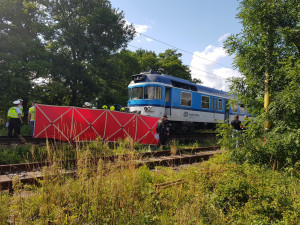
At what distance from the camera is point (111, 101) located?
23.6m

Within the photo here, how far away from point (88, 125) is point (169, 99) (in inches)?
226

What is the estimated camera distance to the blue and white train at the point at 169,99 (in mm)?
12516

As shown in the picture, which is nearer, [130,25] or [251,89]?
[251,89]

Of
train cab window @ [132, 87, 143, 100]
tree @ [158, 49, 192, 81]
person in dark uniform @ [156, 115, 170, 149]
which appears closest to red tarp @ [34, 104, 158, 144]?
person in dark uniform @ [156, 115, 170, 149]

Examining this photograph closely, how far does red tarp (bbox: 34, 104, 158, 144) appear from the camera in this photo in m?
8.26

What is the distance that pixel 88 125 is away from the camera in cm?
891

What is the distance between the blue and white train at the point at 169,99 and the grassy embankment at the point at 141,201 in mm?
7047

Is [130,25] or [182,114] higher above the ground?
[130,25]

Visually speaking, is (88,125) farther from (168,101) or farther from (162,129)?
(168,101)

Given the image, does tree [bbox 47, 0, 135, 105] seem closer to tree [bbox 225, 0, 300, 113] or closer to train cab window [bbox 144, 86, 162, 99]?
train cab window [bbox 144, 86, 162, 99]

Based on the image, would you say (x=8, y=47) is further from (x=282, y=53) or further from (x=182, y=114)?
(x=282, y=53)

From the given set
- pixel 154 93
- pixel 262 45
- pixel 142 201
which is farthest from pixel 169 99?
pixel 142 201

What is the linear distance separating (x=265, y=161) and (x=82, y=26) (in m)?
21.5

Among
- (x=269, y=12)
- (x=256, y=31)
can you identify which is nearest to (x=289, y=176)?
(x=256, y=31)
